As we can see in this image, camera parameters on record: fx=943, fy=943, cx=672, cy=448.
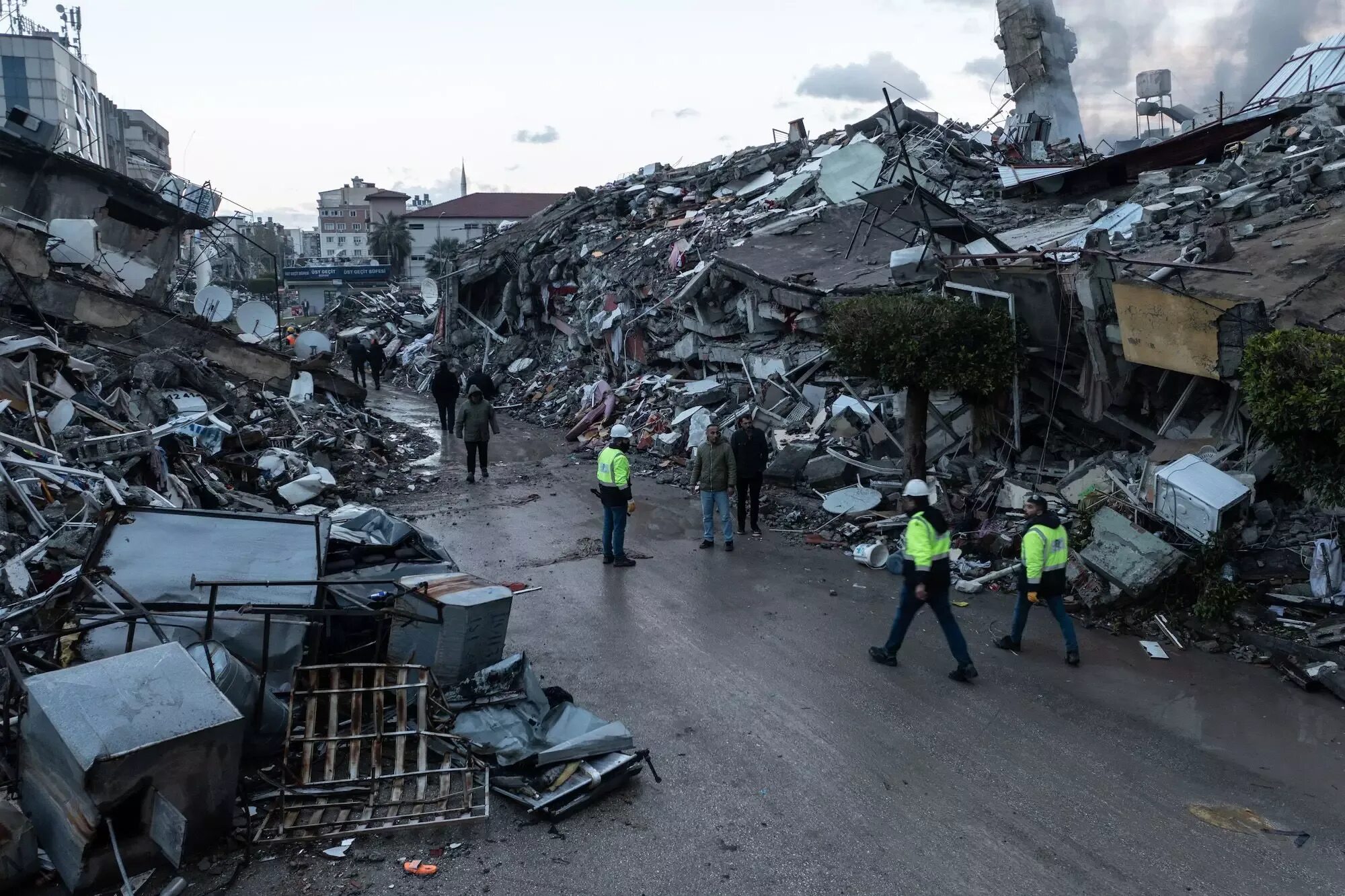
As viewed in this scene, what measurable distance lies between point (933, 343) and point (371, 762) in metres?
7.01

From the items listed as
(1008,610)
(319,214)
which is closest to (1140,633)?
(1008,610)

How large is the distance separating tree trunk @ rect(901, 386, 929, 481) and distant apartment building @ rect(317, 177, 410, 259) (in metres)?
92.9

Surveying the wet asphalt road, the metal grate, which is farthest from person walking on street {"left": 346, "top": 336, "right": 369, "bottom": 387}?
the metal grate

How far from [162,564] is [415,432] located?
1333cm

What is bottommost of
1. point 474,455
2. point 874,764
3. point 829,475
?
point 874,764

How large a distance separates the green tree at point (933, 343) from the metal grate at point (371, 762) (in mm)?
6299

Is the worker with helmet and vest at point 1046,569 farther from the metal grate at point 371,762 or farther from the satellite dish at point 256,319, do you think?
the satellite dish at point 256,319

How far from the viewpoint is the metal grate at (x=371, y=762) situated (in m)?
4.62

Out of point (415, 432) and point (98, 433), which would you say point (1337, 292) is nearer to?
point (98, 433)

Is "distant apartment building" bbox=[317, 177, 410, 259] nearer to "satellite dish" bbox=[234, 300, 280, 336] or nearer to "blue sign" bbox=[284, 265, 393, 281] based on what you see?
"blue sign" bbox=[284, 265, 393, 281]

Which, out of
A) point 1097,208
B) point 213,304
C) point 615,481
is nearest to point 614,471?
point 615,481

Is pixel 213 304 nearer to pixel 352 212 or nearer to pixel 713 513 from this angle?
pixel 713 513

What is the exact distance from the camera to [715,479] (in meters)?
10.3

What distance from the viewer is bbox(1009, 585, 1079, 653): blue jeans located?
709cm
